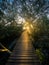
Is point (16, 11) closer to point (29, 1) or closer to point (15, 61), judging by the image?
point (29, 1)

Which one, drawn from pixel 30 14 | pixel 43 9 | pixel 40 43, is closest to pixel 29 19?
pixel 30 14

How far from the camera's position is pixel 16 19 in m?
29.1

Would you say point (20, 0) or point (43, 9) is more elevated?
point (20, 0)

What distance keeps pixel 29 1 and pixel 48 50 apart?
1713 centimetres

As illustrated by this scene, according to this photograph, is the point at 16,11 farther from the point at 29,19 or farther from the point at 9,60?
the point at 9,60

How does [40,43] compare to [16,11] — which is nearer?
[40,43]

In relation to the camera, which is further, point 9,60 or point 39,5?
point 39,5

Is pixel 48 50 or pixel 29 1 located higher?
pixel 29 1

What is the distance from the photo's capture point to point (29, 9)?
31.4 meters

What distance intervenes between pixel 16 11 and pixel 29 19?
3.60 m

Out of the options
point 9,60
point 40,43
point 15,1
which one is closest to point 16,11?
point 15,1

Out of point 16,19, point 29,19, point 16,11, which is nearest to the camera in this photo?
point 16,19

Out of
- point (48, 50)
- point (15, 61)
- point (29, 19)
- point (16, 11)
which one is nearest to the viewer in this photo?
point (15, 61)

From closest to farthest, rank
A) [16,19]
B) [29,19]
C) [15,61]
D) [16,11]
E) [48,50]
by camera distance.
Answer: [15,61], [48,50], [16,19], [16,11], [29,19]
